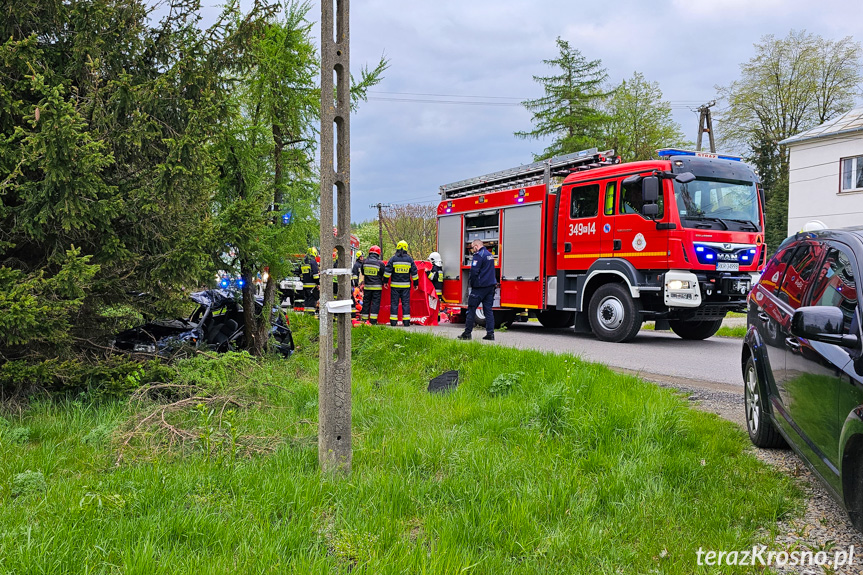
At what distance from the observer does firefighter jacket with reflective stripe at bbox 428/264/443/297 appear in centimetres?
1395

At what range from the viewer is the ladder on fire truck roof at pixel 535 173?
11.1 meters

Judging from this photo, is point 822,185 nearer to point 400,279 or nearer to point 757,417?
point 400,279

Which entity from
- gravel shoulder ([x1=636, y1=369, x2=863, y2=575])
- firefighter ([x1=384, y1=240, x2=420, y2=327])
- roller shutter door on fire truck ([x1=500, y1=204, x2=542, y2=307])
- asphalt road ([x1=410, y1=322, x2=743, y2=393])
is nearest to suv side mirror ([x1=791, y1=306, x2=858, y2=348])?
gravel shoulder ([x1=636, y1=369, x2=863, y2=575])

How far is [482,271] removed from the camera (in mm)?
10562

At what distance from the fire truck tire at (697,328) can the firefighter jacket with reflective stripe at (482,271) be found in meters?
3.31

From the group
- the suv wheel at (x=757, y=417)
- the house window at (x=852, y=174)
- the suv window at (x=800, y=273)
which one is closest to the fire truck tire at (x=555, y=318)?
the suv wheel at (x=757, y=417)

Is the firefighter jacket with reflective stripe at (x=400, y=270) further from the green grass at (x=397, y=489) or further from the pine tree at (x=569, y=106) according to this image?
the pine tree at (x=569, y=106)

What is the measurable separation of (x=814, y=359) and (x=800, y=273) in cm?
95

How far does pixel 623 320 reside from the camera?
996cm

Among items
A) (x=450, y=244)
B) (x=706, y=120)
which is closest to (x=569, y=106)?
(x=706, y=120)

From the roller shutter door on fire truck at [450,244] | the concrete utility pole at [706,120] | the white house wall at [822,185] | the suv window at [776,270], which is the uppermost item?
the concrete utility pole at [706,120]

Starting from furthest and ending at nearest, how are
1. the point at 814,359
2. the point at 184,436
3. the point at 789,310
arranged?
the point at 184,436 < the point at 789,310 < the point at 814,359

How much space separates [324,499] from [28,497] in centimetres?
148

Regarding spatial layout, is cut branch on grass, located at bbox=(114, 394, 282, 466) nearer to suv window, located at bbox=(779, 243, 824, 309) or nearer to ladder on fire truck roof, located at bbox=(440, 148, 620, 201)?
suv window, located at bbox=(779, 243, 824, 309)
